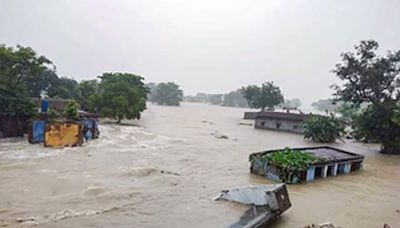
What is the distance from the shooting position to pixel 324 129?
32.8 m

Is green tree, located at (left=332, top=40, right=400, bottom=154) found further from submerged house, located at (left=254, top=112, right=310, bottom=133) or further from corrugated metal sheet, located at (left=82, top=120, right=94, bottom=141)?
corrugated metal sheet, located at (left=82, top=120, right=94, bottom=141)

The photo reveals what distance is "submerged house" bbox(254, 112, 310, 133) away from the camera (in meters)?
40.3

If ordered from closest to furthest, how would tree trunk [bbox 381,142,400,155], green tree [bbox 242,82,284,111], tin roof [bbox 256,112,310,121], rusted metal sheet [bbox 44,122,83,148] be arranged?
rusted metal sheet [bbox 44,122,83,148] < tree trunk [bbox 381,142,400,155] < tin roof [bbox 256,112,310,121] < green tree [bbox 242,82,284,111]

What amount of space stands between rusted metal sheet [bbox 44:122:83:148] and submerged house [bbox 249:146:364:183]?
10.3 metres

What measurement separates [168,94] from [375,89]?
7861cm

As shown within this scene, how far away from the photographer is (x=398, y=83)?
1086 inches

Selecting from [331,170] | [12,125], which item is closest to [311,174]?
[331,170]

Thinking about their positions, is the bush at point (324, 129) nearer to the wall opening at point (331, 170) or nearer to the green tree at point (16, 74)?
the wall opening at point (331, 170)

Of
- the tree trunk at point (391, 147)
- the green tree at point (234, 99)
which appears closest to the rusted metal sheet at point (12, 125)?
the tree trunk at point (391, 147)

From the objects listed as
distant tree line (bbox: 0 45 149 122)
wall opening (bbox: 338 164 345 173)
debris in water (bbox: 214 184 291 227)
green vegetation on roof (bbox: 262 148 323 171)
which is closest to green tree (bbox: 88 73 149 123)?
distant tree line (bbox: 0 45 149 122)

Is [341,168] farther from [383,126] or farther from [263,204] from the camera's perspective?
[383,126]

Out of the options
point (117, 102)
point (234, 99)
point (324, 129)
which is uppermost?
point (234, 99)

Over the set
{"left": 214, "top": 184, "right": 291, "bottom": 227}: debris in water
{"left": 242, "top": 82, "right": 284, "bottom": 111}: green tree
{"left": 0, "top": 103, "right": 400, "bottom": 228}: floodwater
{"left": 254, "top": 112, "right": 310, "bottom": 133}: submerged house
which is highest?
{"left": 242, "top": 82, "right": 284, "bottom": 111}: green tree

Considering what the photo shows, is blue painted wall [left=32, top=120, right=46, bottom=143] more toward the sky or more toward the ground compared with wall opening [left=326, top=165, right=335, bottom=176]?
more toward the sky
